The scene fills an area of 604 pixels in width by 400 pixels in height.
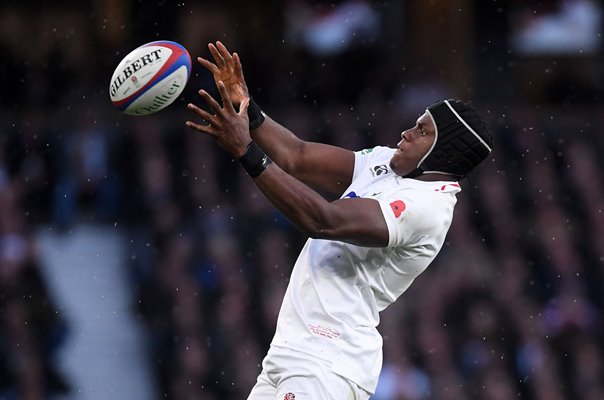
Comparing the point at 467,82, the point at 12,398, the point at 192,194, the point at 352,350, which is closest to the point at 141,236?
the point at 192,194

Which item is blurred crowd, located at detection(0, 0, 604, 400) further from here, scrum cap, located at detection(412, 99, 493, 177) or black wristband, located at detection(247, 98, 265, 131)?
scrum cap, located at detection(412, 99, 493, 177)

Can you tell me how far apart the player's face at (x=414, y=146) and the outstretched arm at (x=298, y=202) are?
46 centimetres

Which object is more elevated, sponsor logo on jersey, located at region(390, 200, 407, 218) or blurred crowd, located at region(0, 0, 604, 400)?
sponsor logo on jersey, located at region(390, 200, 407, 218)

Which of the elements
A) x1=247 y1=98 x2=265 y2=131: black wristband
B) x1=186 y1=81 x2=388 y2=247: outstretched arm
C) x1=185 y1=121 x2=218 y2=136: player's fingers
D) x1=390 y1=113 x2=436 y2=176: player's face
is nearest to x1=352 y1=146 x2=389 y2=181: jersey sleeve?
x1=390 y1=113 x2=436 y2=176: player's face

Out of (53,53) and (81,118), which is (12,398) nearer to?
(81,118)

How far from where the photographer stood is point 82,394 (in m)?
10.4

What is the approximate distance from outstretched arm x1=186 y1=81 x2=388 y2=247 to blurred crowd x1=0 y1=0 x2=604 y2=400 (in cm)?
520

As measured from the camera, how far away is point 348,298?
508 centimetres

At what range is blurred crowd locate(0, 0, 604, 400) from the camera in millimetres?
10312

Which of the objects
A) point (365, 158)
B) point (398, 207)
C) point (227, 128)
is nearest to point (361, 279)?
point (398, 207)

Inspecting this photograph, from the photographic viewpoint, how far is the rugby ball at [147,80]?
5312mm

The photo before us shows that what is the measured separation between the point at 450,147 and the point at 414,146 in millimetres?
170

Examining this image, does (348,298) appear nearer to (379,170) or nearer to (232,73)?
(379,170)

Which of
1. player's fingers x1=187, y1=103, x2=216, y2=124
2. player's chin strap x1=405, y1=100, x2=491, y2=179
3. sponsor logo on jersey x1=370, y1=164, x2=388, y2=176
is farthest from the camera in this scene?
sponsor logo on jersey x1=370, y1=164, x2=388, y2=176
